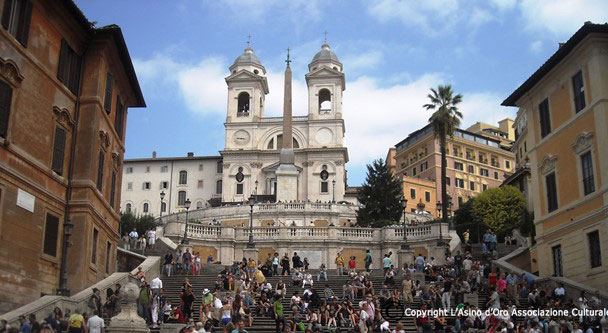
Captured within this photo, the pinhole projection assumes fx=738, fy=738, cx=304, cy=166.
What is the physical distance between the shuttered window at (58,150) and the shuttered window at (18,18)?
13.2ft

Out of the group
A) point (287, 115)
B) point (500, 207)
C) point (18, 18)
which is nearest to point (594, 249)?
point (18, 18)

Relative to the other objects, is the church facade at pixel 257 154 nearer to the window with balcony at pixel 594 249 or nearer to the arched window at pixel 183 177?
the arched window at pixel 183 177

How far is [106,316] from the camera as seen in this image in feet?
82.9

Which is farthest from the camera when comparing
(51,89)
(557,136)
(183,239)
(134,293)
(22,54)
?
(183,239)

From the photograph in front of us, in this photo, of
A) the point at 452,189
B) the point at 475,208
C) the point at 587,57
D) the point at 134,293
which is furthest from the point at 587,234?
the point at 452,189

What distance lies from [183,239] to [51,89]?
63.5 ft

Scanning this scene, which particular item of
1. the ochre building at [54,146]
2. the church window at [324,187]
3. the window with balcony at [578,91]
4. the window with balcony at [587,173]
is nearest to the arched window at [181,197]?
the church window at [324,187]

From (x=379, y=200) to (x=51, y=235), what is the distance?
153 ft

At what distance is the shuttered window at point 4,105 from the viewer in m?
22.9

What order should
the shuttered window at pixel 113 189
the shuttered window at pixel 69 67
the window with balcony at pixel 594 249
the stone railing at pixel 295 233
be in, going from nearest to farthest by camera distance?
the shuttered window at pixel 69 67 < the window with balcony at pixel 594 249 < the shuttered window at pixel 113 189 < the stone railing at pixel 295 233

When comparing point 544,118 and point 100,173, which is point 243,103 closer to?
point 544,118

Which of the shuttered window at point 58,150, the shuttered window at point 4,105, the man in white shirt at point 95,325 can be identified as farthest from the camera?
the shuttered window at point 58,150

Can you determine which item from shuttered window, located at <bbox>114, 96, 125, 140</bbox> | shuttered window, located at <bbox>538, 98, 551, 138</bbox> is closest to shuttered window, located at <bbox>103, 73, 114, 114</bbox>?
shuttered window, located at <bbox>114, 96, 125, 140</bbox>

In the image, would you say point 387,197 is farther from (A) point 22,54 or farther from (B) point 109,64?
(A) point 22,54
